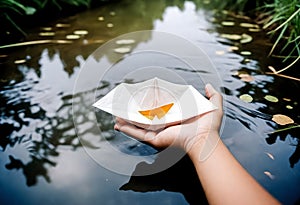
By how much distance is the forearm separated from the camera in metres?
0.67

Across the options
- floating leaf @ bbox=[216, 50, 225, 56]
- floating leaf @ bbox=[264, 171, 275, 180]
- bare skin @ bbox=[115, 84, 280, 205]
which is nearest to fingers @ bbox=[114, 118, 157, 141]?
bare skin @ bbox=[115, 84, 280, 205]

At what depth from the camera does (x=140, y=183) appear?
82 cm

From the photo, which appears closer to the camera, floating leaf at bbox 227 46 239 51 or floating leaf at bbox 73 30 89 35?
floating leaf at bbox 227 46 239 51

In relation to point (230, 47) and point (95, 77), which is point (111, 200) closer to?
point (95, 77)

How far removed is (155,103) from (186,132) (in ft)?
0.56

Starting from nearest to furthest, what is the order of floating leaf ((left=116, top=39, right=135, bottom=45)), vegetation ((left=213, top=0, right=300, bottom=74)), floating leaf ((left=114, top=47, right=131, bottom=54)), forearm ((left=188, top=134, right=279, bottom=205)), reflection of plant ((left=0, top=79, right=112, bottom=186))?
forearm ((left=188, top=134, right=279, bottom=205)) → reflection of plant ((left=0, top=79, right=112, bottom=186)) → vegetation ((left=213, top=0, right=300, bottom=74)) → floating leaf ((left=114, top=47, right=131, bottom=54)) → floating leaf ((left=116, top=39, right=135, bottom=45))

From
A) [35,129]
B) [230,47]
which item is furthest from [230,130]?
[230,47]

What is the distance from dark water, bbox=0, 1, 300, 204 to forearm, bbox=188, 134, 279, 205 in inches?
3.0

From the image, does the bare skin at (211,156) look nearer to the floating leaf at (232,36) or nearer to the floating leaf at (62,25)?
the floating leaf at (232,36)

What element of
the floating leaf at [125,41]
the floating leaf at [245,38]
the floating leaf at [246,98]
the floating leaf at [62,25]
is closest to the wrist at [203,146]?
the floating leaf at [246,98]

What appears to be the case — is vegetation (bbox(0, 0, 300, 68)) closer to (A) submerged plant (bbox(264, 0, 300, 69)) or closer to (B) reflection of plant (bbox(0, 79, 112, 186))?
Answer: (A) submerged plant (bbox(264, 0, 300, 69))

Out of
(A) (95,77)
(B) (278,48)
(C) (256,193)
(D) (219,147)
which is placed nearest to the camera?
(C) (256,193)

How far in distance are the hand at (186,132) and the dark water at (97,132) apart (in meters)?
0.08

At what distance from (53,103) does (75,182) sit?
1.57 ft
